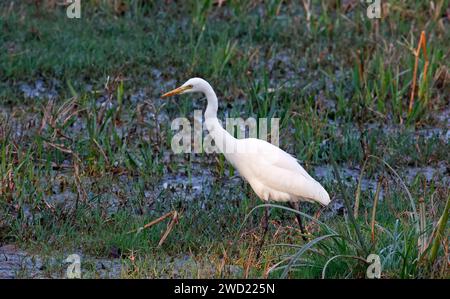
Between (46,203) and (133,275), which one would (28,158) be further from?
(133,275)

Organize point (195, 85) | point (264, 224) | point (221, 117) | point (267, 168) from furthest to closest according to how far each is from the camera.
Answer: point (221, 117) → point (195, 85) → point (267, 168) → point (264, 224)

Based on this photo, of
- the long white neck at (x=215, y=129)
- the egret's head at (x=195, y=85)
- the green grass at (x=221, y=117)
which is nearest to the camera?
the green grass at (x=221, y=117)

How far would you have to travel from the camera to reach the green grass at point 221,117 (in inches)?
261

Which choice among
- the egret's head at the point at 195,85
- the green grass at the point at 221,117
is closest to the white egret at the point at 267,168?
the egret's head at the point at 195,85

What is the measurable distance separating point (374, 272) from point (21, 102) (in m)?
4.99

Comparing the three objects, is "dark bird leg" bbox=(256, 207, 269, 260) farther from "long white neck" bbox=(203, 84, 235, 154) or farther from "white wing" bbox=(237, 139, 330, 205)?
"long white neck" bbox=(203, 84, 235, 154)

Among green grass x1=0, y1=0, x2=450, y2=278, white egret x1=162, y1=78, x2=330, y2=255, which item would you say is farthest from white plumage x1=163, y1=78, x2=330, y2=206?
green grass x1=0, y1=0, x2=450, y2=278

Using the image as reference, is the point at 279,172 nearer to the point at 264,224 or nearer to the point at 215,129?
the point at 264,224

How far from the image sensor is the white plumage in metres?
7.13

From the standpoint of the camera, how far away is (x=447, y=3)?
1221 cm

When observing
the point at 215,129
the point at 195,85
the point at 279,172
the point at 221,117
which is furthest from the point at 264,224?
the point at 221,117

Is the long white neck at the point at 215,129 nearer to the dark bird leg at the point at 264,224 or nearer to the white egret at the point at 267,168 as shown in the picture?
the white egret at the point at 267,168

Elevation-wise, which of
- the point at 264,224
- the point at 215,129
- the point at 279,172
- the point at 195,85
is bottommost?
the point at 264,224

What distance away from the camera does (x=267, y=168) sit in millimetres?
7203
